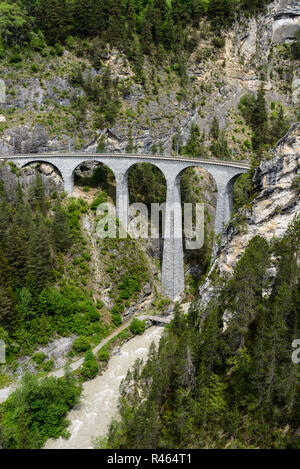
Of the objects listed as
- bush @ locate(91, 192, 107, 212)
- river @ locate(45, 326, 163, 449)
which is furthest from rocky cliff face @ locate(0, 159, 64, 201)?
river @ locate(45, 326, 163, 449)

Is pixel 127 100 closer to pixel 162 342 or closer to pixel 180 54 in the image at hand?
pixel 180 54

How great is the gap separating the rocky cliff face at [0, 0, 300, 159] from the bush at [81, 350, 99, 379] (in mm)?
35113

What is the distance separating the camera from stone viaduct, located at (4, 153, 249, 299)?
4156cm

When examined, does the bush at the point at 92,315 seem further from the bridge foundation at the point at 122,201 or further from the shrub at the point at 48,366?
the bridge foundation at the point at 122,201

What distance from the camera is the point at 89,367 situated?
35219 millimetres

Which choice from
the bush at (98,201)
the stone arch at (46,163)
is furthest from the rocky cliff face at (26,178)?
the bush at (98,201)

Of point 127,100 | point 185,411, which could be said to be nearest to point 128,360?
point 185,411

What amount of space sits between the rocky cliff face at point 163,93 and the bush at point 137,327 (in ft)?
106

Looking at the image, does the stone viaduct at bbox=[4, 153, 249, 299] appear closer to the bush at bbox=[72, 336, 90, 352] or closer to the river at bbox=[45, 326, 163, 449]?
the river at bbox=[45, 326, 163, 449]

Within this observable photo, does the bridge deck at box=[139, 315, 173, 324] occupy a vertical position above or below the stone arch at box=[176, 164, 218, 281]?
below

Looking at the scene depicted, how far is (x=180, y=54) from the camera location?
243 ft

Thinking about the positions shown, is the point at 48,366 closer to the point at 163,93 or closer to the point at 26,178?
the point at 26,178

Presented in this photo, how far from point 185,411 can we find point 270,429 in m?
5.60

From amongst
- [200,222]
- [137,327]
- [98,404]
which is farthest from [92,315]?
[200,222]
